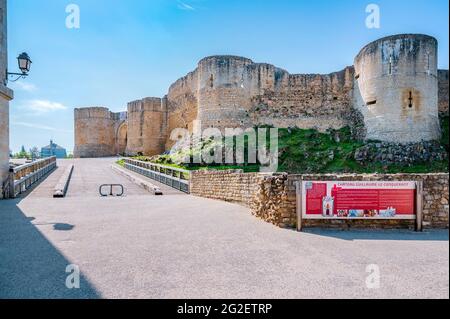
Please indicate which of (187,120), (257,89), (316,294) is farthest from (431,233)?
(187,120)

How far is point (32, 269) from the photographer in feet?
12.3

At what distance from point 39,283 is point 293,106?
3147 centimetres

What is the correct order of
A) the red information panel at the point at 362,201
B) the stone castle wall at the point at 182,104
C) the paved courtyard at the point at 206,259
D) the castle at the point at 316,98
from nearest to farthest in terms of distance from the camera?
the paved courtyard at the point at 206,259 → the red information panel at the point at 362,201 → the castle at the point at 316,98 → the stone castle wall at the point at 182,104

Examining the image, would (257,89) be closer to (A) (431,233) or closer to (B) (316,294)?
(A) (431,233)

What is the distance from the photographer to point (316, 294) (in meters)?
3.14

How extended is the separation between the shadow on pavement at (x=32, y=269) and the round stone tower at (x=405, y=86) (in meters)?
27.5

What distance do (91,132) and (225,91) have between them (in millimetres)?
29432

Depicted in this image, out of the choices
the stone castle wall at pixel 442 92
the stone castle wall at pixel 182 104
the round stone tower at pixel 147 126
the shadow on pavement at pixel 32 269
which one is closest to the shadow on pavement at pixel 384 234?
the shadow on pavement at pixel 32 269

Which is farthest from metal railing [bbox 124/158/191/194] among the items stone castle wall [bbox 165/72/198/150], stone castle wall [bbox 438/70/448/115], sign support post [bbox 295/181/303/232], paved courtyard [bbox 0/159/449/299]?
stone castle wall [bbox 438/70/448/115]

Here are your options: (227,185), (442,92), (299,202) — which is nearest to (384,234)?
(299,202)

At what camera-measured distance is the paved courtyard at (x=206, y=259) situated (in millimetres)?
3229

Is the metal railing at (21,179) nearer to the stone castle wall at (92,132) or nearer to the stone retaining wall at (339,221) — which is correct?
the stone retaining wall at (339,221)

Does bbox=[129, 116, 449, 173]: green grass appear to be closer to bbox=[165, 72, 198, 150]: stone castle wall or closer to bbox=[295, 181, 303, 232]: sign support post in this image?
bbox=[165, 72, 198, 150]: stone castle wall
